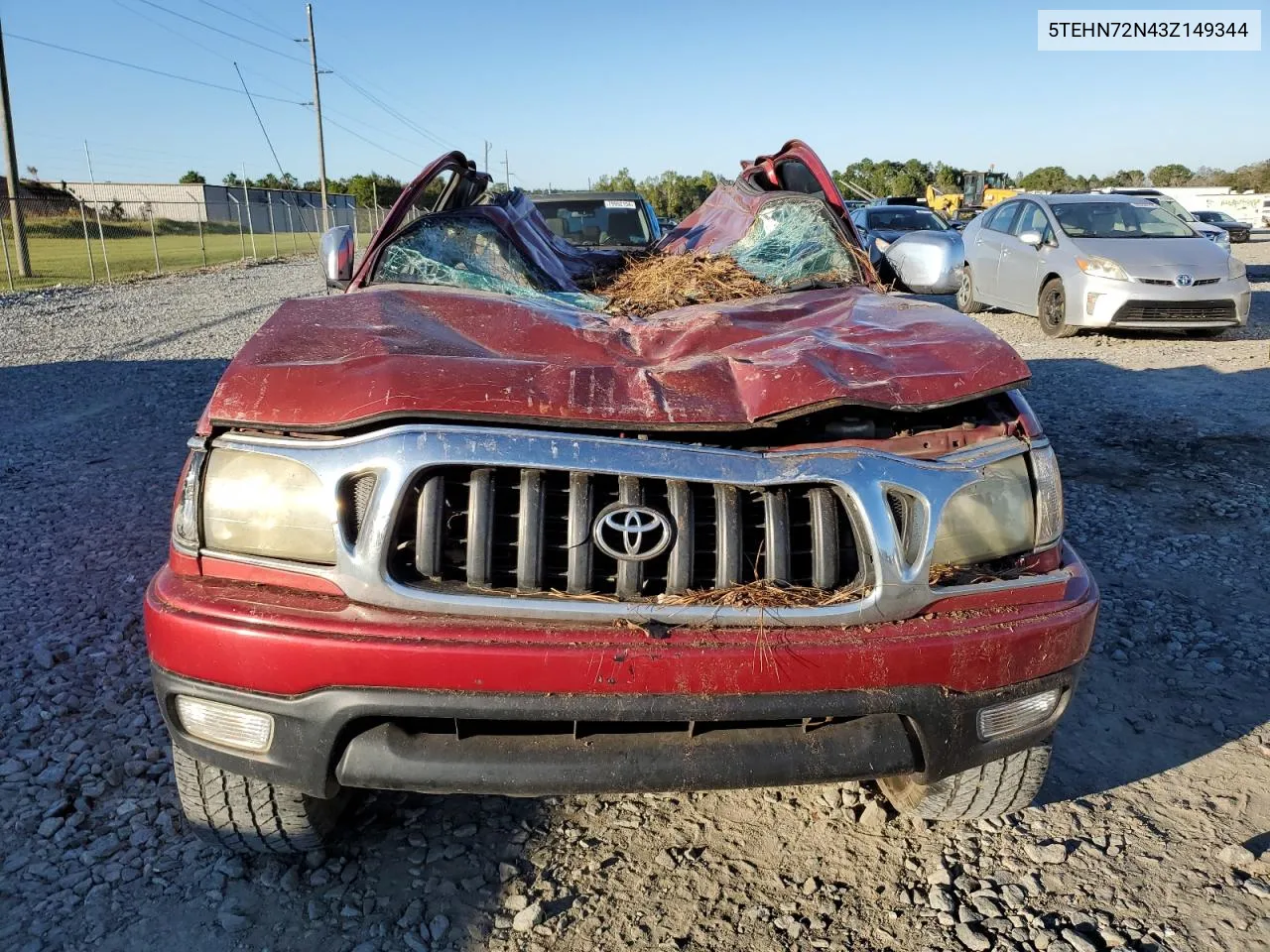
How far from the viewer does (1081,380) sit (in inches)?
305

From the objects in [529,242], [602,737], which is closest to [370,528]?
[602,737]

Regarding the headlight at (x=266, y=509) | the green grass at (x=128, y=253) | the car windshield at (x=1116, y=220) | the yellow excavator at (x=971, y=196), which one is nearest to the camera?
the headlight at (x=266, y=509)

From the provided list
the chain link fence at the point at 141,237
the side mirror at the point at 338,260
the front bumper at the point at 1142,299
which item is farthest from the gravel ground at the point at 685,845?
the chain link fence at the point at 141,237

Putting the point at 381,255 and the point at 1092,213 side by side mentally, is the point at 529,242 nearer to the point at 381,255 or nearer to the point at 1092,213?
the point at 381,255

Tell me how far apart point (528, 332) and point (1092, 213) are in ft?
30.7

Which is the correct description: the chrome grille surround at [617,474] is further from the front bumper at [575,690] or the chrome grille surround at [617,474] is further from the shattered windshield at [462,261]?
the shattered windshield at [462,261]

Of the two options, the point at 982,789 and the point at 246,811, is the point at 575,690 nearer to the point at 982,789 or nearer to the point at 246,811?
the point at 246,811

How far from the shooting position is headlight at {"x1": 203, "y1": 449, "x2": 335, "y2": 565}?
1857mm

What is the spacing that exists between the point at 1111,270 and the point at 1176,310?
75 centimetres

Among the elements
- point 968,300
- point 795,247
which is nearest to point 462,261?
point 795,247

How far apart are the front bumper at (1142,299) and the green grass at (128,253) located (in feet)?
57.1

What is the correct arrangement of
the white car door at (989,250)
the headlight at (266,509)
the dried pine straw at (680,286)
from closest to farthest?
the headlight at (266,509) < the dried pine straw at (680,286) < the white car door at (989,250)

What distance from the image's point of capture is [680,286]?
3.55 meters

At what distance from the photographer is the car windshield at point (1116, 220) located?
970 cm
